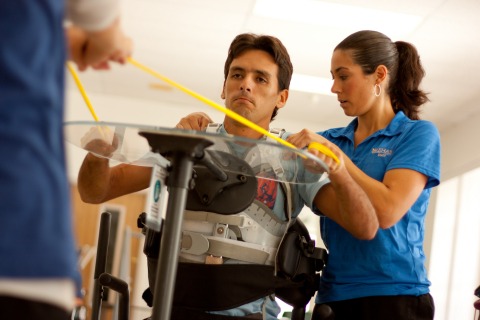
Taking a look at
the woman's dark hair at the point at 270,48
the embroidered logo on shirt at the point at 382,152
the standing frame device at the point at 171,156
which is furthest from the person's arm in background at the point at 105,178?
the embroidered logo on shirt at the point at 382,152

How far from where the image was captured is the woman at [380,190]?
83.6 inches

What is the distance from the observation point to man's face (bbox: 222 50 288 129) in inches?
88.7

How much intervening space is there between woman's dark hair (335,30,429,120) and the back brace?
670 millimetres

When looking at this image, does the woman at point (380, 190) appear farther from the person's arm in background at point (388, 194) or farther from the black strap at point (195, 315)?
the black strap at point (195, 315)

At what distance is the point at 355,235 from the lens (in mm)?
2037

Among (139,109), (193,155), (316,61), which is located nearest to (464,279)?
(316,61)

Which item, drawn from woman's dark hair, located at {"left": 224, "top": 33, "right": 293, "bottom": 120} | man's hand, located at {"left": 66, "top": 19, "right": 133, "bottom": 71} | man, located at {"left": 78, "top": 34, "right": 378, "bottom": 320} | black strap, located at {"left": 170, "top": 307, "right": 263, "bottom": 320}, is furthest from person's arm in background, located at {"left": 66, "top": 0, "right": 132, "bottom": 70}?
woman's dark hair, located at {"left": 224, "top": 33, "right": 293, "bottom": 120}

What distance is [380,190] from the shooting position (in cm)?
208

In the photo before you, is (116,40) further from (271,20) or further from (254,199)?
(271,20)

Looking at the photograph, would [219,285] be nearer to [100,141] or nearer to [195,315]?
[195,315]

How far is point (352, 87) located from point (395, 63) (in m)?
0.19

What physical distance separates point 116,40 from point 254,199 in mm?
793

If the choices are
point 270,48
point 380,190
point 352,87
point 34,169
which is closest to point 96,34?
point 34,169

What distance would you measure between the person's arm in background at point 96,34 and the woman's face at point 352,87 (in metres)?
1.31
